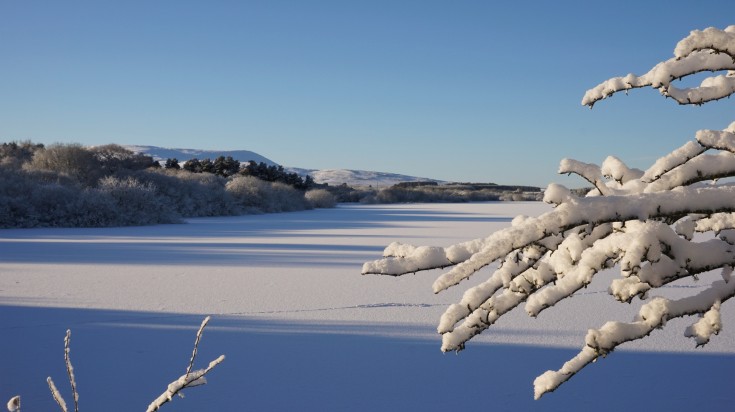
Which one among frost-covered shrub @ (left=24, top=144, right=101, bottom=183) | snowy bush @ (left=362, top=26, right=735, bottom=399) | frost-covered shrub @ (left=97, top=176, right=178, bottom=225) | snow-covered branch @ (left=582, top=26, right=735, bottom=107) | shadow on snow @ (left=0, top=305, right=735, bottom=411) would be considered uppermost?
frost-covered shrub @ (left=24, top=144, right=101, bottom=183)

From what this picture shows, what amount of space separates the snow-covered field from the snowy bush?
5.15 ft

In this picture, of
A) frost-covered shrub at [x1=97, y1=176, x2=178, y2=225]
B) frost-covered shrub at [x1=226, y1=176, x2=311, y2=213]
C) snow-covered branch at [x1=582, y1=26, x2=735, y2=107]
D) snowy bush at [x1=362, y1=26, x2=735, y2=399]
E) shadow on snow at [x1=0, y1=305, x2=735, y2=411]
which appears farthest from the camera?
frost-covered shrub at [x1=226, y1=176, x2=311, y2=213]

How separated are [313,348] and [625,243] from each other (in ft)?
8.73

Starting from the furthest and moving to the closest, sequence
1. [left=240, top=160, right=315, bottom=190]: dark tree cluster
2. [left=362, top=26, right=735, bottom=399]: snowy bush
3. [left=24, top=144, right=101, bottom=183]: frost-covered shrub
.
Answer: [left=240, top=160, right=315, bottom=190]: dark tree cluster, [left=24, top=144, right=101, bottom=183]: frost-covered shrub, [left=362, top=26, right=735, bottom=399]: snowy bush

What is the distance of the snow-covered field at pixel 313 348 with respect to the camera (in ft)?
8.45

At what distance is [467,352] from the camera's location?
3.27 m

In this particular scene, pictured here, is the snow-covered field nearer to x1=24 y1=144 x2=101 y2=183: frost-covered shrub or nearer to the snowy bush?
the snowy bush

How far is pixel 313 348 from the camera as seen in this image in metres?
3.30

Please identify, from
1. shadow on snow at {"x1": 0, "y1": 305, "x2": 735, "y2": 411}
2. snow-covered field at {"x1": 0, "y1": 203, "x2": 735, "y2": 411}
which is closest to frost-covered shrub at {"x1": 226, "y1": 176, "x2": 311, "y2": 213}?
snow-covered field at {"x1": 0, "y1": 203, "x2": 735, "y2": 411}

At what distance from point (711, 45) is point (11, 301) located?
497 cm

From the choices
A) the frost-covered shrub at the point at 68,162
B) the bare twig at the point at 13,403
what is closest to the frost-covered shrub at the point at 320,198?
the frost-covered shrub at the point at 68,162

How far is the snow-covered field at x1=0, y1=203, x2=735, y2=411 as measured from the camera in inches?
101

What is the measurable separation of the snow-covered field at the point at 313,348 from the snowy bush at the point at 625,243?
61.8 inches

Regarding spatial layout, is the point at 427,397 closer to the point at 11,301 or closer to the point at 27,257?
the point at 11,301
